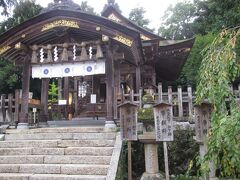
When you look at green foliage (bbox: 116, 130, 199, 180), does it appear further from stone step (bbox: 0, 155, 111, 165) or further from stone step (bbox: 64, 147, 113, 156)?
stone step (bbox: 0, 155, 111, 165)

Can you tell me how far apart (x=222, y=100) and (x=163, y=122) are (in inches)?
113

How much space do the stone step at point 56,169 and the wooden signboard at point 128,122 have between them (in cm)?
97

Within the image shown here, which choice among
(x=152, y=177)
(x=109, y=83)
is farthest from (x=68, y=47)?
(x=152, y=177)

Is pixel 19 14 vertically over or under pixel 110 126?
over

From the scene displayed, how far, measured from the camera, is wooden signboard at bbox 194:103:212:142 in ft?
20.6

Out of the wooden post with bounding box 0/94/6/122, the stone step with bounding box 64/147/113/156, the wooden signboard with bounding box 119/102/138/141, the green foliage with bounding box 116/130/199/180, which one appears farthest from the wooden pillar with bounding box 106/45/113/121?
the wooden post with bounding box 0/94/6/122

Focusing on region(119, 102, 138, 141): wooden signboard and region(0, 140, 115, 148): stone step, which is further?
region(0, 140, 115, 148): stone step

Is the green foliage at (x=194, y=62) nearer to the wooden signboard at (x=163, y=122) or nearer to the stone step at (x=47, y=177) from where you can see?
the wooden signboard at (x=163, y=122)

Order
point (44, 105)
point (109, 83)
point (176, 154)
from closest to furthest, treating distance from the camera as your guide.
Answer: point (176, 154) < point (109, 83) < point (44, 105)

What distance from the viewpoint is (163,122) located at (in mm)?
6477

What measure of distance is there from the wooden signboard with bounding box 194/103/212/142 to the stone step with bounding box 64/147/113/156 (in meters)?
2.52

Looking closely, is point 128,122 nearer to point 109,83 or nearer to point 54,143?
point 54,143

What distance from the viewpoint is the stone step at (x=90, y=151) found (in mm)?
7580

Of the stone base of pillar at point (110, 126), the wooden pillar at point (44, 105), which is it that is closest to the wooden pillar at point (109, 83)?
the stone base of pillar at point (110, 126)
